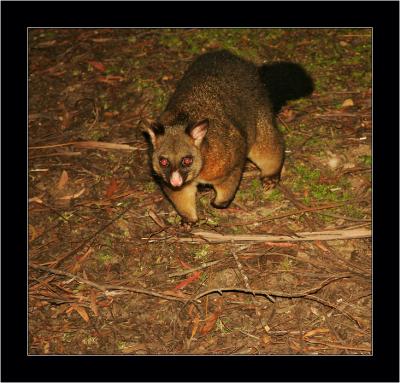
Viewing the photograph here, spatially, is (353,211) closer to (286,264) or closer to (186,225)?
(286,264)

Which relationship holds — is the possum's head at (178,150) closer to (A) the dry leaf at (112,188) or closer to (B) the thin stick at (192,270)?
(B) the thin stick at (192,270)

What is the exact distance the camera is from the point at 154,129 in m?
5.46

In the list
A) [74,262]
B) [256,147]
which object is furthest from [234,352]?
[256,147]

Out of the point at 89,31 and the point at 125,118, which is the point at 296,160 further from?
the point at 89,31

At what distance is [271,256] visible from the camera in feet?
18.7

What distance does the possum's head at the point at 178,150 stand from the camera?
17.7 ft

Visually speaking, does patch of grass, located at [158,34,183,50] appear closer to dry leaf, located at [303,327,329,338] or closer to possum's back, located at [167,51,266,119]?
possum's back, located at [167,51,266,119]

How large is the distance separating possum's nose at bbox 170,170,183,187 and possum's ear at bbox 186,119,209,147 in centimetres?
36

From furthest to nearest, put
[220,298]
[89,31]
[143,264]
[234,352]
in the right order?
[89,31]
[143,264]
[220,298]
[234,352]

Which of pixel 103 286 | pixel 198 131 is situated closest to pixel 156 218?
pixel 103 286

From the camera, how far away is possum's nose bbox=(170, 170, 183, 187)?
5.39m

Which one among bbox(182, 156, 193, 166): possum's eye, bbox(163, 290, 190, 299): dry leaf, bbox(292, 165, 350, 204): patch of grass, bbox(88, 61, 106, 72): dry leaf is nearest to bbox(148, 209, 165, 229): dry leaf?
bbox(163, 290, 190, 299): dry leaf

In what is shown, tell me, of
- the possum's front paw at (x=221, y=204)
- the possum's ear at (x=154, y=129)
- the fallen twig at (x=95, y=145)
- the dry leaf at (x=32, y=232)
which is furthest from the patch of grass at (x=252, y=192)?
the dry leaf at (x=32, y=232)

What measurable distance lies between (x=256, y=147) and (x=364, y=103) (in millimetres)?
1884
